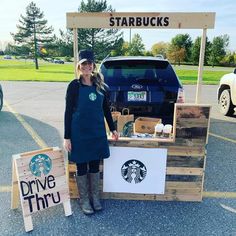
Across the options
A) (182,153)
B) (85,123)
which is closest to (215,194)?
(182,153)

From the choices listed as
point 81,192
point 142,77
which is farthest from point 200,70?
point 81,192

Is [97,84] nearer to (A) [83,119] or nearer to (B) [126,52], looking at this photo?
Result: (A) [83,119]

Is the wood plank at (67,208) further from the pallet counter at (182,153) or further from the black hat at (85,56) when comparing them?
the black hat at (85,56)

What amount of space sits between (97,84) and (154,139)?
916 millimetres

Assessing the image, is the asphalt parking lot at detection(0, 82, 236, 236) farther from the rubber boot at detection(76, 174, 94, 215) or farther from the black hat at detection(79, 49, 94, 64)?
the black hat at detection(79, 49, 94, 64)

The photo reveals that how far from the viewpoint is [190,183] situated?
3.23 m

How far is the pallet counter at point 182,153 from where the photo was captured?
307 cm

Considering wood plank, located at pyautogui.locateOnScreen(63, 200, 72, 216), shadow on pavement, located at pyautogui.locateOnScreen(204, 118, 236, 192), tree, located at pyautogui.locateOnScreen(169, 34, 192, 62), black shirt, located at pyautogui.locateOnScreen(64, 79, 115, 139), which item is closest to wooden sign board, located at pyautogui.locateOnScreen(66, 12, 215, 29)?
black shirt, located at pyautogui.locateOnScreen(64, 79, 115, 139)

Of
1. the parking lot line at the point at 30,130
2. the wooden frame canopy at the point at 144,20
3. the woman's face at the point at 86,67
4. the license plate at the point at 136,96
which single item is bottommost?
the parking lot line at the point at 30,130

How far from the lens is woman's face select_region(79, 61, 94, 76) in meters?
2.82

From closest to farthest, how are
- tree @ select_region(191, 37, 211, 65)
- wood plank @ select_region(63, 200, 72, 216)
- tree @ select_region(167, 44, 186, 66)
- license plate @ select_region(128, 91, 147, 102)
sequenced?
wood plank @ select_region(63, 200, 72, 216) → license plate @ select_region(128, 91, 147, 102) → tree @ select_region(191, 37, 211, 65) → tree @ select_region(167, 44, 186, 66)

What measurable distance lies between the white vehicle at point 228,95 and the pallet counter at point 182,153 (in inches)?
193

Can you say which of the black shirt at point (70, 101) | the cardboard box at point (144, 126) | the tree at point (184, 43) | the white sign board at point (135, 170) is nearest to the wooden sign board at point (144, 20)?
the black shirt at point (70, 101)

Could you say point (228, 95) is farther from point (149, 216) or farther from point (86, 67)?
point (86, 67)
